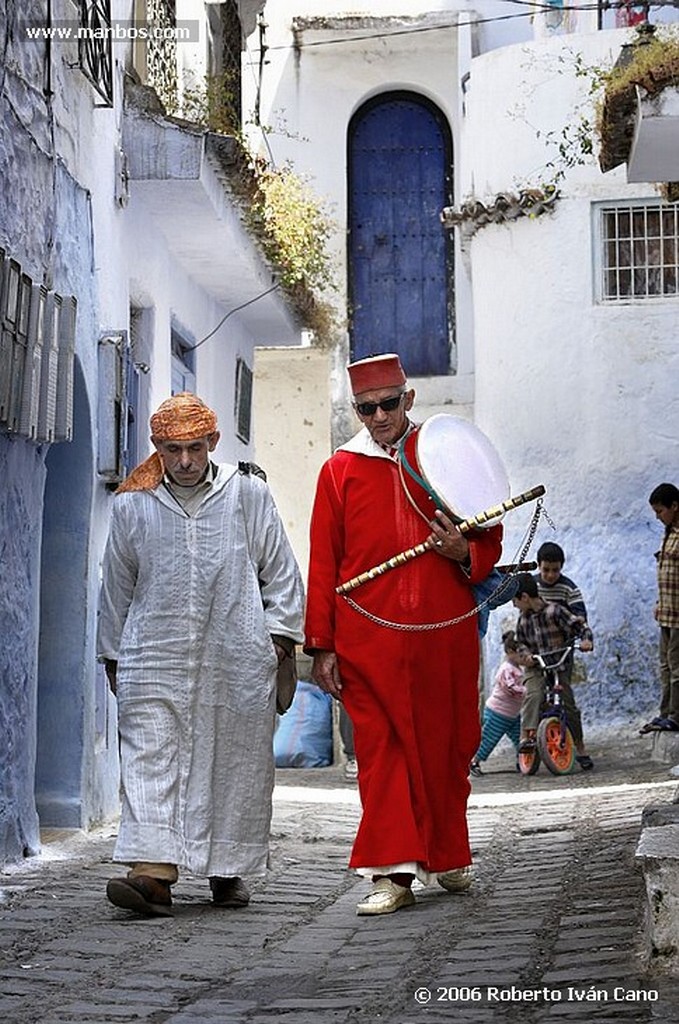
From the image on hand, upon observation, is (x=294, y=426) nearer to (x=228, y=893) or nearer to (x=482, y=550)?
(x=482, y=550)

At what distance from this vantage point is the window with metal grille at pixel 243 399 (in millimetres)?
16531

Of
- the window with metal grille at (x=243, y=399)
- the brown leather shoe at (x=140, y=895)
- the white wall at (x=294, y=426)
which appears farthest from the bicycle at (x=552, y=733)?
the white wall at (x=294, y=426)

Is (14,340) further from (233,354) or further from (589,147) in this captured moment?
(233,354)

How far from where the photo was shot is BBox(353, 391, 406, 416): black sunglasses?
744cm

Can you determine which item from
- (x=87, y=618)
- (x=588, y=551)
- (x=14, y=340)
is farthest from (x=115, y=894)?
(x=588, y=551)

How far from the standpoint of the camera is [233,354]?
16266 mm

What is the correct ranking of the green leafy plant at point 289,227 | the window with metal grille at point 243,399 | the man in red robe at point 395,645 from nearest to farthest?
1. the man in red robe at point 395,645
2. the green leafy plant at point 289,227
3. the window with metal grille at point 243,399

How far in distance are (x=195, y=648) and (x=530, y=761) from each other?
7085mm

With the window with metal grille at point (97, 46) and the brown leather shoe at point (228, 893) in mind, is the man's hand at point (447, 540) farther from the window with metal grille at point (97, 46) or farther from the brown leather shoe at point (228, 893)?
the window with metal grille at point (97, 46)

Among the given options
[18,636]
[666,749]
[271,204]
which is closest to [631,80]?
[18,636]

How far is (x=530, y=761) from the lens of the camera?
45.9ft

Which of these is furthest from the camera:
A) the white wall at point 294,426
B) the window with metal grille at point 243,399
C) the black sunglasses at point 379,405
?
the white wall at point 294,426

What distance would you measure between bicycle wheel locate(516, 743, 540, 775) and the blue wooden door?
9702 mm

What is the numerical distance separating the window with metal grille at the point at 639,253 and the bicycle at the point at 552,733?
16.7 ft
